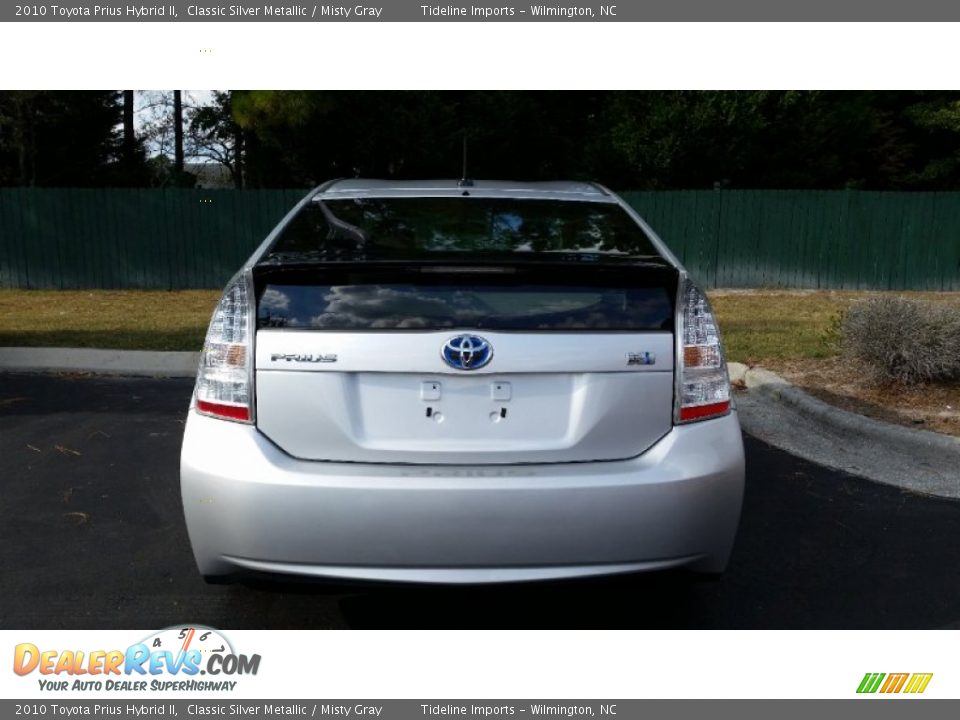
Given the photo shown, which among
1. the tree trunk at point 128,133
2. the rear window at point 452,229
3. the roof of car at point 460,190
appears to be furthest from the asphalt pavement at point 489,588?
the tree trunk at point 128,133

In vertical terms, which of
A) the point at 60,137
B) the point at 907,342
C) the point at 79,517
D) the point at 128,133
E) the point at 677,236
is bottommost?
the point at 79,517

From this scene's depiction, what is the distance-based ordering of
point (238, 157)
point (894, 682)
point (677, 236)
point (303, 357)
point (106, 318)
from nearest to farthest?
point (303, 357)
point (894, 682)
point (106, 318)
point (677, 236)
point (238, 157)

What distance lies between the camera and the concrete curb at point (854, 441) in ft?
18.4

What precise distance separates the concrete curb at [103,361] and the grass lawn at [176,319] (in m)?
0.68

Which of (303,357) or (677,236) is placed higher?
(303,357)

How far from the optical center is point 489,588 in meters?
2.96

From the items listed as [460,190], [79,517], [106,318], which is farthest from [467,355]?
[106,318]

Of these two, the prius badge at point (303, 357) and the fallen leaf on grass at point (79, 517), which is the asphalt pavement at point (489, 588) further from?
the prius badge at point (303, 357)

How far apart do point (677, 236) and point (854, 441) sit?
11858 mm

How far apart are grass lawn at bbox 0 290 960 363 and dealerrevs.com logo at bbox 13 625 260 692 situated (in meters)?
6.37

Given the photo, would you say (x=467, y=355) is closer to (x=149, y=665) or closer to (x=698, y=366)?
(x=698, y=366)

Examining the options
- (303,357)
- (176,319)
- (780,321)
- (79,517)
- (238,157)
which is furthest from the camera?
(238,157)

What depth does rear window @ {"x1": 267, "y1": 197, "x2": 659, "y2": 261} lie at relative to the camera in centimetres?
332

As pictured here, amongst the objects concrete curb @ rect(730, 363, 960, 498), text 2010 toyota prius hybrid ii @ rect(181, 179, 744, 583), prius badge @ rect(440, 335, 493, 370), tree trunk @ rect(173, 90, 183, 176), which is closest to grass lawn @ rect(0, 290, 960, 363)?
concrete curb @ rect(730, 363, 960, 498)
